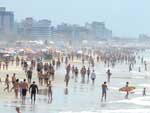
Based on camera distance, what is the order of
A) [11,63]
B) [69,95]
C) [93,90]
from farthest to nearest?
[11,63] → [93,90] → [69,95]

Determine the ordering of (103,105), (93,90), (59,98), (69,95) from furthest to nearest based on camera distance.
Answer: (93,90) → (69,95) → (59,98) → (103,105)

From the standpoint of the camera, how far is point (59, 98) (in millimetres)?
28031

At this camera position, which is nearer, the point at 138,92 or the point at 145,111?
the point at 145,111

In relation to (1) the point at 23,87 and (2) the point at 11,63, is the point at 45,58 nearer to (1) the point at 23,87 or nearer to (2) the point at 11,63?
(2) the point at 11,63

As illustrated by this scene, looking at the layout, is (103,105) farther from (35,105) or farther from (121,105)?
(35,105)

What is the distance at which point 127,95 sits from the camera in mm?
30672

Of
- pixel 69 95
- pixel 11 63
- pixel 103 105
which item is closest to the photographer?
pixel 103 105

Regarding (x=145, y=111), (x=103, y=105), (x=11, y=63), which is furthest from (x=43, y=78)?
(x=11, y=63)

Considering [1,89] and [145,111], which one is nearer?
[145,111]

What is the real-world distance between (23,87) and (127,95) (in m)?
7.97

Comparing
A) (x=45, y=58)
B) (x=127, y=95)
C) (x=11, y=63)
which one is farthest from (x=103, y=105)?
(x=45, y=58)

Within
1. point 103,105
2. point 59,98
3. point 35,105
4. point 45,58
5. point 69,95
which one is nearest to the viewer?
point 35,105

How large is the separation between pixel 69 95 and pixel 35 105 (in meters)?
5.91

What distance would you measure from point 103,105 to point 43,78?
851 cm
